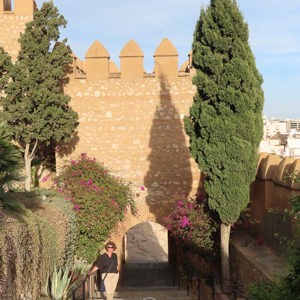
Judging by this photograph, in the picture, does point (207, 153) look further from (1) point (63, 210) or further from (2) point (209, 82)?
(1) point (63, 210)

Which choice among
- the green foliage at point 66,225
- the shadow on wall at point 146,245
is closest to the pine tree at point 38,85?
the green foliage at point 66,225

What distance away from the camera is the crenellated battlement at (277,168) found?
302 inches

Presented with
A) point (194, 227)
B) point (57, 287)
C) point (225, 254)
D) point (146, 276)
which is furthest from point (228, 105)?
point (146, 276)

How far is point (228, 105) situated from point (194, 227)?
294cm

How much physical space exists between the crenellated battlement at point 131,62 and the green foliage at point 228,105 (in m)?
2.85

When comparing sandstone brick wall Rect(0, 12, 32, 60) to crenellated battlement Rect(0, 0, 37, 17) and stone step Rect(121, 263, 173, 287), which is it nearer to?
crenellated battlement Rect(0, 0, 37, 17)

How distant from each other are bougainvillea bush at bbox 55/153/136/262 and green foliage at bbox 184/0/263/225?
10.1ft

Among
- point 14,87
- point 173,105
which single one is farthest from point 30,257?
point 173,105

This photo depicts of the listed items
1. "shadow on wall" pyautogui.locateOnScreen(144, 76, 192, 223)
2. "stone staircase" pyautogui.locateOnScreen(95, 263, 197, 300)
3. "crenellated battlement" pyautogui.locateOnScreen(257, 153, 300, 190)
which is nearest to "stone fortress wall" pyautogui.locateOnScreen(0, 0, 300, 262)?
"shadow on wall" pyautogui.locateOnScreen(144, 76, 192, 223)

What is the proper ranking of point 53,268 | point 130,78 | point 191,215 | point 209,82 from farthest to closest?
1. point 130,78
2. point 191,215
3. point 209,82
4. point 53,268

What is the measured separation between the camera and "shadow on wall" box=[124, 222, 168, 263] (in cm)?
2031

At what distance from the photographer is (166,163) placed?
12219 millimetres

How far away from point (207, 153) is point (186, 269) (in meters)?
3.85

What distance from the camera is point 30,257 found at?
632cm
